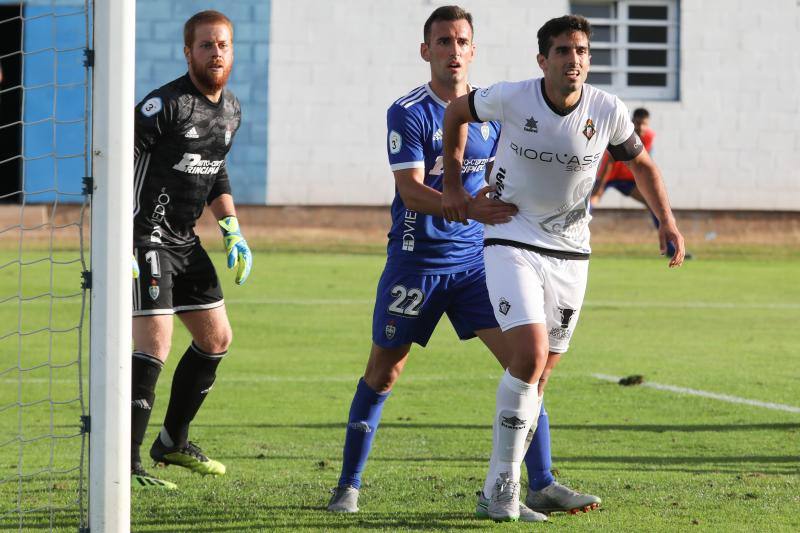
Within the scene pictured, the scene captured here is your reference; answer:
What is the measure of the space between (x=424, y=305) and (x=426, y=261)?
0.21 m

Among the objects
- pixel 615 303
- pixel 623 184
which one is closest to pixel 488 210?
pixel 615 303

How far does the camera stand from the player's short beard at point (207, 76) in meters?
6.52

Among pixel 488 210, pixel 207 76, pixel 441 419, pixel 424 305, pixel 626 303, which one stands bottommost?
pixel 441 419

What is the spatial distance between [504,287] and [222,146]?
1.99m

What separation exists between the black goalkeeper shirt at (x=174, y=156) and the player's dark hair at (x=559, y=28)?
193cm

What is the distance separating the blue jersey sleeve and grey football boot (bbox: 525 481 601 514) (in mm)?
1557

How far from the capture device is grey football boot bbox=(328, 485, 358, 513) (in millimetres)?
5652

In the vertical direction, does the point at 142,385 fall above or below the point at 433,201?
below

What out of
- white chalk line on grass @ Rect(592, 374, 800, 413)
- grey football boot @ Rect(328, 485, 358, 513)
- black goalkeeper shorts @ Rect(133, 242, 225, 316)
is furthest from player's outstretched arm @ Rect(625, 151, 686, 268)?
white chalk line on grass @ Rect(592, 374, 800, 413)

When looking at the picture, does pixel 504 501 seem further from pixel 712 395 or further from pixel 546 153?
pixel 712 395

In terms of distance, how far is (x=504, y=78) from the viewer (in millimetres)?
24266

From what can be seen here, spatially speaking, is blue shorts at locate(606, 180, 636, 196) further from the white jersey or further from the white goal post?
the white goal post

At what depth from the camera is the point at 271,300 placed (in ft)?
51.5

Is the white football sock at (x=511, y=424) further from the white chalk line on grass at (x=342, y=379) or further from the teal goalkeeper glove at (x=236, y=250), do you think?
the white chalk line on grass at (x=342, y=379)
